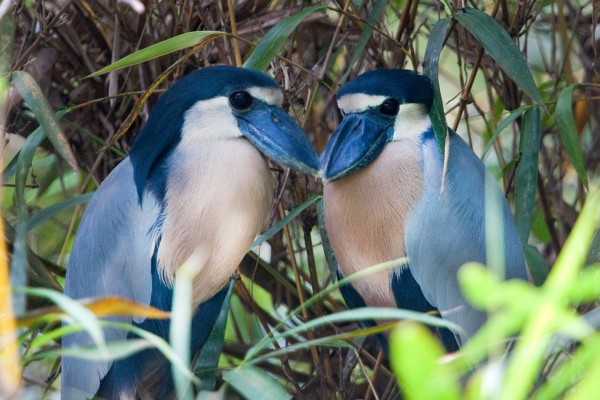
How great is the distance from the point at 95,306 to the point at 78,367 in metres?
0.85

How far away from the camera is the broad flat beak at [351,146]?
174 centimetres

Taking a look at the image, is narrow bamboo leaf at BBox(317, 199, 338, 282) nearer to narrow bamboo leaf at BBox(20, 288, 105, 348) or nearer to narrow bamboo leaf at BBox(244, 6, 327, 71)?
narrow bamboo leaf at BBox(244, 6, 327, 71)

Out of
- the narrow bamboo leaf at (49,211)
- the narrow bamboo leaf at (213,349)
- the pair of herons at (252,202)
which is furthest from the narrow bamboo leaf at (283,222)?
the narrow bamboo leaf at (49,211)

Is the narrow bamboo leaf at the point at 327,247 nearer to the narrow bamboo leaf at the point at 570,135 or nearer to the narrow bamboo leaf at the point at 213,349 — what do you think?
the narrow bamboo leaf at the point at 213,349

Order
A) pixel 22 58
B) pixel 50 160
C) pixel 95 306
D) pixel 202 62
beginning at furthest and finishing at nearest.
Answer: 1. pixel 50 160
2. pixel 202 62
3. pixel 22 58
4. pixel 95 306

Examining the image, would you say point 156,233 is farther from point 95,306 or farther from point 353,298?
point 95,306

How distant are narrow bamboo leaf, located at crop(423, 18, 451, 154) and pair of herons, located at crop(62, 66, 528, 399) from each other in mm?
42

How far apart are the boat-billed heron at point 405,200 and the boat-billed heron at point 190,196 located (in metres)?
0.13

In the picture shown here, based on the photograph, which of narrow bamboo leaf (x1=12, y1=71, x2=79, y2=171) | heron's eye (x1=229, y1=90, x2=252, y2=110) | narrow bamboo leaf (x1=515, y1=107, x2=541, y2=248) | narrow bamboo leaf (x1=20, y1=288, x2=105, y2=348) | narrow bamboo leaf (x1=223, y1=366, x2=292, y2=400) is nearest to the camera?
narrow bamboo leaf (x1=20, y1=288, x2=105, y2=348)

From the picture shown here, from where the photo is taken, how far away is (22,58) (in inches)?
71.9

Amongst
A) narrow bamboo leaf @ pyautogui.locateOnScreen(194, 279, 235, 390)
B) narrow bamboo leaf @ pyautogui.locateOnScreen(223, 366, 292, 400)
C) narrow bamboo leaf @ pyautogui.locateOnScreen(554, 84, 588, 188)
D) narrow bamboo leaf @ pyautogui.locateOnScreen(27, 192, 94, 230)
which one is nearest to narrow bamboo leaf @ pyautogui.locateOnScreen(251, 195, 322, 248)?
narrow bamboo leaf @ pyautogui.locateOnScreen(194, 279, 235, 390)

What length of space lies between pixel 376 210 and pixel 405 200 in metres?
0.06

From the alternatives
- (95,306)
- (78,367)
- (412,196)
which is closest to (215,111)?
(412,196)

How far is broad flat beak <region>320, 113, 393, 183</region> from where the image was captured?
5.71 feet
